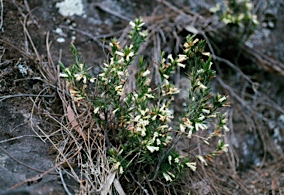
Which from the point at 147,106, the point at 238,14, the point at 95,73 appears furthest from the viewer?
the point at 238,14

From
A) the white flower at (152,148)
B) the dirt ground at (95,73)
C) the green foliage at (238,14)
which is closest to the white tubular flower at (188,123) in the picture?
the white flower at (152,148)

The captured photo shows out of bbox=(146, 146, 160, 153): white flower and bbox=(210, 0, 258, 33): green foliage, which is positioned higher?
bbox=(210, 0, 258, 33): green foliage

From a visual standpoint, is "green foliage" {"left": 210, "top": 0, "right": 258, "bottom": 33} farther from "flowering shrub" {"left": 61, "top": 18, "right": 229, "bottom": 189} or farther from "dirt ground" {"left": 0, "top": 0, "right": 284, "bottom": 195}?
"flowering shrub" {"left": 61, "top": 18, "right": 229, "bottom": 189}

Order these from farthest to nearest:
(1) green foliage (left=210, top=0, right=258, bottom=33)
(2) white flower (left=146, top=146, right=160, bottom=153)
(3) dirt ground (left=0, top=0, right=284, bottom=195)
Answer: (1) green foliage (left=210, top=0, right=258, bottom=33) < (3) dirt ground (left=0, top=0, right=284, bottom=195) < (2) white flower (left=146, top=146, right=160, bottom=153)

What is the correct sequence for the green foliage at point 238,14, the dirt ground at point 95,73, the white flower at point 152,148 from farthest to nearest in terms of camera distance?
the green foliage at point 238,14 → the dirt ground at point 95,73 → the white flower at point 152,148

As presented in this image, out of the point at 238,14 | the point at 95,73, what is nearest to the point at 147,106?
the point at 95,73

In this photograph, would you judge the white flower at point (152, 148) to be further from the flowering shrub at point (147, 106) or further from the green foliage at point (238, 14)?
the green foliage at point (238, 14)

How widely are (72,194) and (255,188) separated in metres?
1.35

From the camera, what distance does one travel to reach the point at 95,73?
2.55m

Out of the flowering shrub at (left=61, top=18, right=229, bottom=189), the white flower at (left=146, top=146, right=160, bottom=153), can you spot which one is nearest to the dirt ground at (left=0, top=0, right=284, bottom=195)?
the flowering shrub at (left=61, top=18, right=229, bottom=189)

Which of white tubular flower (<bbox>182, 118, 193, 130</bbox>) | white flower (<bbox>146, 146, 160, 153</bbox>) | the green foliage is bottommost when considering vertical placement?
white flower (<bbox>146, 146, 160, 153</bbox>)

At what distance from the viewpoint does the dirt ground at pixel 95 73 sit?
1.88 m

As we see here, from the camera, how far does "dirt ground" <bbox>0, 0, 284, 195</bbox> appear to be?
1877 mm

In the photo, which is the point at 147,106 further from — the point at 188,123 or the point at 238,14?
the point at 238,14
